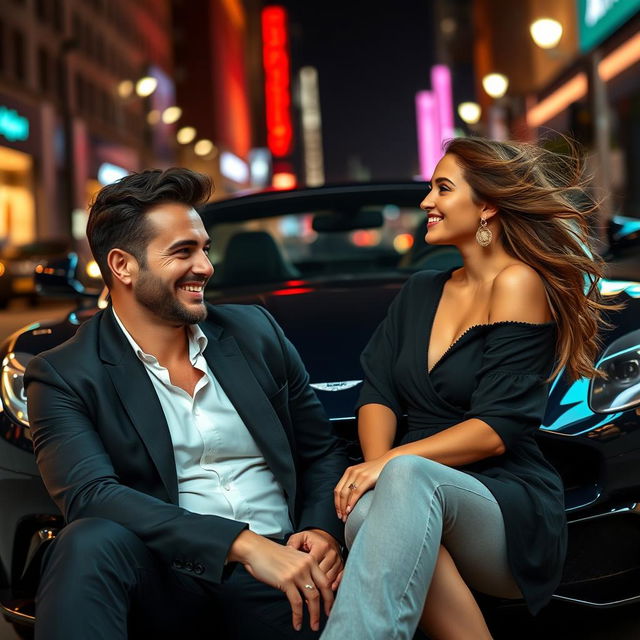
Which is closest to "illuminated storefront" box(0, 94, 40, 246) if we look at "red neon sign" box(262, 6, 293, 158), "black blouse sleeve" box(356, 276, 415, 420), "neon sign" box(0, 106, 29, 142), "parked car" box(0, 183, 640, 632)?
"neon sign" box(0, 106, 29, 142)

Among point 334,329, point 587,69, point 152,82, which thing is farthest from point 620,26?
point 334,329

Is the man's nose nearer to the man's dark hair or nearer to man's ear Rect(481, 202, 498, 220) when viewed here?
the man's dark hair

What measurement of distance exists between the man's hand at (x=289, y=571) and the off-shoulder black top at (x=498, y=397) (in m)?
0.44

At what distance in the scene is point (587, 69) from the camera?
53.6 feet

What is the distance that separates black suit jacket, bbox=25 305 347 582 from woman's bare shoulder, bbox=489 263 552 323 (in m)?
0.53

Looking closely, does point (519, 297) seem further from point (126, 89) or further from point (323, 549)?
point (126, 89)

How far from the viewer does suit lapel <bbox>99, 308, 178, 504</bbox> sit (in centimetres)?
258

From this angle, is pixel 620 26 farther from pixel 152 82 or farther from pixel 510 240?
pixel 510 240

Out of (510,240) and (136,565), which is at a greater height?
(510,240)

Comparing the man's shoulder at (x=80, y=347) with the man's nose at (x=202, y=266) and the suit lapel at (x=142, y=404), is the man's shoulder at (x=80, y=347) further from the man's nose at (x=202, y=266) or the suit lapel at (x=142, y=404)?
the man's nose at (x=202, y=266)

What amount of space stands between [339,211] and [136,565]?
9.14 ft

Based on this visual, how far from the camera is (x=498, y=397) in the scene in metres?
2.63

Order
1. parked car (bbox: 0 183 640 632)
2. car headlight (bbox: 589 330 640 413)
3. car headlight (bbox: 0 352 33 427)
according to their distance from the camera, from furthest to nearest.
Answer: car headlight (bbox: 0 352 33 427) → car headlight (bbox: 589 330 640 413) → parked car (bbox: 0 183 640 632)

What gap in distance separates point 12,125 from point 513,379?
3087cm
